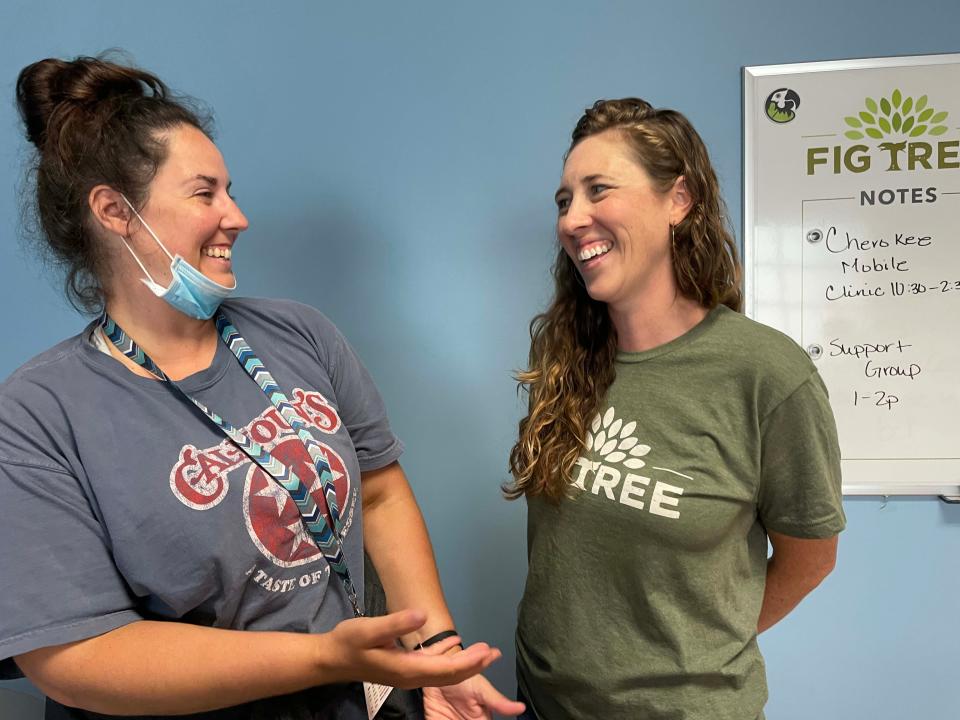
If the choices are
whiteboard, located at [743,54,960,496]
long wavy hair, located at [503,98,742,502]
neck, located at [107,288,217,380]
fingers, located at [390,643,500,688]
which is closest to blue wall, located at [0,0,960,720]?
whiteboard, located at [743,54,960,496]

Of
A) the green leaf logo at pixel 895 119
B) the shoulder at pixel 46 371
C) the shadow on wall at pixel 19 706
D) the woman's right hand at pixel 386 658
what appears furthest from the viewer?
the green leaf logo at pixel 895 119

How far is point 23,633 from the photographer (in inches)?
29.4

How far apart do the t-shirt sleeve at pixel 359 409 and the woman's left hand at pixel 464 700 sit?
37 centimetres

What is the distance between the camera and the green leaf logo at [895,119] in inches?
57.8

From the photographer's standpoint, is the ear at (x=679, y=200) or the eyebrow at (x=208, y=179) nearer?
the eyebrow at (x=208, y=179)

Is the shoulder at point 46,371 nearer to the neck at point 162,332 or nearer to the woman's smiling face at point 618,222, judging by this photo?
the neck at point 162,332

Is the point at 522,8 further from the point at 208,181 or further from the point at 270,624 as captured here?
the point at 270,624

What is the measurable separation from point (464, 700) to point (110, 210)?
0.89m

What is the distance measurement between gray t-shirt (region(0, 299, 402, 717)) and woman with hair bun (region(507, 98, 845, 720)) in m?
0.36

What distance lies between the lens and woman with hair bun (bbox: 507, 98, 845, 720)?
3.18ft

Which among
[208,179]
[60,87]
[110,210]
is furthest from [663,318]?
[60,87]

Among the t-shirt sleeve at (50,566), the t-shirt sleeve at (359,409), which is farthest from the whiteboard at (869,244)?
the t-shirt sleeve at (50,566)

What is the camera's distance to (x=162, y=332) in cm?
94

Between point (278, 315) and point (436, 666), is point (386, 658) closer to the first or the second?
point (436, 666)
